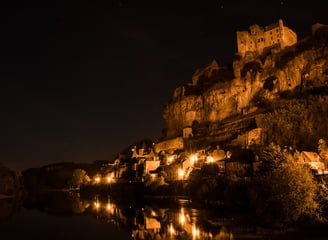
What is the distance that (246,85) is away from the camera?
6194cm

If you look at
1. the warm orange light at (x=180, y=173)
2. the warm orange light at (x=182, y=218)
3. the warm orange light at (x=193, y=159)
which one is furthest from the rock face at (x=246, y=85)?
the warm orange light at (x=182, y=218)

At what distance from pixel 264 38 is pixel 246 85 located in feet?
54.2

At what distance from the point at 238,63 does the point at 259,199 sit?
170 ft

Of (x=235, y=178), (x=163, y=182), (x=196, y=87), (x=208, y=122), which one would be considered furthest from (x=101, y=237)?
(x=196, y=87)

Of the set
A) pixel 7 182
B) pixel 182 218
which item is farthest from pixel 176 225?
pixel 7 182

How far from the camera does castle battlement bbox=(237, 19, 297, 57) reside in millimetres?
69062

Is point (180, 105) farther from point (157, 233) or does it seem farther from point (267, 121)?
point (157, 233)

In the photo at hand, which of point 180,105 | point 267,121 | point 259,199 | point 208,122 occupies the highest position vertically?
point 180,105

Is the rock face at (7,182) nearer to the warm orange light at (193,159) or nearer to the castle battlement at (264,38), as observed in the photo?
the warm orange light at (193,159)

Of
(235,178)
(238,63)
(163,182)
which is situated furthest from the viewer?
(238,63)

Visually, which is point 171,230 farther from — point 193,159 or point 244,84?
point 244,84

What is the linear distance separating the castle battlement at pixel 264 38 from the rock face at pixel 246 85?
258 cm

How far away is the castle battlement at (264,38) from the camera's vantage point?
69.1 metres

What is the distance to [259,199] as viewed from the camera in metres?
20.0
